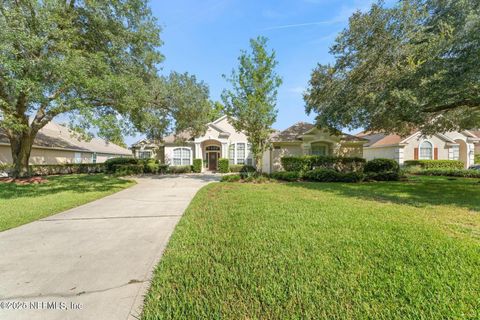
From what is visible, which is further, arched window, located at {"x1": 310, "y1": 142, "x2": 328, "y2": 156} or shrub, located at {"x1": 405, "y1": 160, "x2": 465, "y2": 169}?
shrub, located at {"x1": 405, "y1": 160, "x2": 465, "y2": 169}

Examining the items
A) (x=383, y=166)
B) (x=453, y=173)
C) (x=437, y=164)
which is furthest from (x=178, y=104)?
(x=437, y=164)

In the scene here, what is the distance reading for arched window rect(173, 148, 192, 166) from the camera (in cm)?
2192

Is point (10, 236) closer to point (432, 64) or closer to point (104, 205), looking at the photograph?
point (104, 205)

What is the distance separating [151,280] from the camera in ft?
9.16

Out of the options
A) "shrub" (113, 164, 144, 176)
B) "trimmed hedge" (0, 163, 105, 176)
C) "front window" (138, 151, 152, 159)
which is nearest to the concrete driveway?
"shrub" (113, 164, 144, 176)

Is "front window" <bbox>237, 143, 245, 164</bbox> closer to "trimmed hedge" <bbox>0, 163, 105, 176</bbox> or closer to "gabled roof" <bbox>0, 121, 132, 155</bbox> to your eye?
"gabled roof" <bbox>0, 121, 132, 155</bbox>

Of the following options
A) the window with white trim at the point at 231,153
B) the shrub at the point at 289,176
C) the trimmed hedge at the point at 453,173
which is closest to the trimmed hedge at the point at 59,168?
the window with white trim at the point at 231,153

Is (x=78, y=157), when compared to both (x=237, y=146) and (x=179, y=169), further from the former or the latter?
(x=237, y=146)

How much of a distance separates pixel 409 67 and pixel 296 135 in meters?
9.56

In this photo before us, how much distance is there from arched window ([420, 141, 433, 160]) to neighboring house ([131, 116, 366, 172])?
8875mm

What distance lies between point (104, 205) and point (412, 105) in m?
12.0

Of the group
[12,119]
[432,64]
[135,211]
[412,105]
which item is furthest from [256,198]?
[12,119]

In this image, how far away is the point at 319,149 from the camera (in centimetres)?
1766

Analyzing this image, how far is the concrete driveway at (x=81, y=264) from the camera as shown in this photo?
234 centimetres
